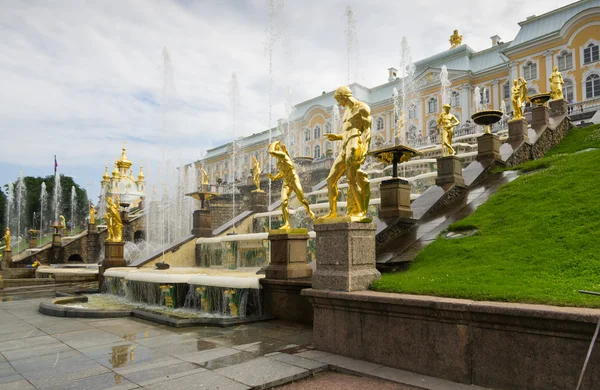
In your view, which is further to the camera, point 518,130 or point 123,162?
point 123,162

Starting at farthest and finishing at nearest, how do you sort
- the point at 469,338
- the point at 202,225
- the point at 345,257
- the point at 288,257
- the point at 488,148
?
the point at 202,225, the point at 488,148, the point at 288,257, the point at 345,257, the point at 469,338

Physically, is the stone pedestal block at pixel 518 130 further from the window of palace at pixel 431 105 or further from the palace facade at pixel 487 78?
the window of palace at pixel 431 105

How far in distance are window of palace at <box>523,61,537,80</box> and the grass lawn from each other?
135 feet

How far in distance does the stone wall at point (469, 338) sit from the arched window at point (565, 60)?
46.2 m

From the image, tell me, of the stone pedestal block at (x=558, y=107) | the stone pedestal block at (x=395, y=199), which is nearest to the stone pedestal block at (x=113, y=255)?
the stone pedestal block at (x=395, y=199)

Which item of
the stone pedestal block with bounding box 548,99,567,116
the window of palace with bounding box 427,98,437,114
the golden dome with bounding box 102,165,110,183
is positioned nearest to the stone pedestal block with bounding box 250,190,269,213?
the stone pedestal block with bounding box 548,99,567,116

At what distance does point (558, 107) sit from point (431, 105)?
1444 inches

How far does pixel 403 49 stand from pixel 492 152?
39050 millimetres

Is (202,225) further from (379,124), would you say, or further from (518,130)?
(379,124)

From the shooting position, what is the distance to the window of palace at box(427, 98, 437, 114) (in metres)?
53.6

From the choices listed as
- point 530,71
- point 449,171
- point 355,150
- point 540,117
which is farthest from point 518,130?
point 530,71

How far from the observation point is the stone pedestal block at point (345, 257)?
6461 mm

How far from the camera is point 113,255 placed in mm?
16625

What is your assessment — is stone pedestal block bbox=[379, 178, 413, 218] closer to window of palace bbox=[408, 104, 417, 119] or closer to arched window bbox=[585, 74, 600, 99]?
arched window bbox=[585, 74, 600, 99]
